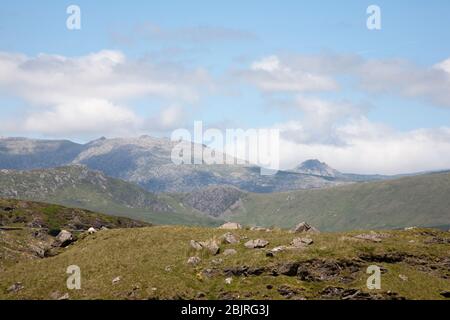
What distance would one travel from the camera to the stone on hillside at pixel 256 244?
87312 mm

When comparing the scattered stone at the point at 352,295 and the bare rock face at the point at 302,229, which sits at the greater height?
the bare rock face at the point at 302,229

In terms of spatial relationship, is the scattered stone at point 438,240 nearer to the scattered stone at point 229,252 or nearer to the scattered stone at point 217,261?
the scattered stone at point 229,252

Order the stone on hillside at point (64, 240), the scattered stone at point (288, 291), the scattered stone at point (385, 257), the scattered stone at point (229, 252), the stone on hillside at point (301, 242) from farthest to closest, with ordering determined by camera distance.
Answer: the stone on hillside at point (64, 240) < the stone on hillside at point (301, 242) < the scattered stone at point (229, 252) < the scattered stone at point (385, 257) < the scattered stone at point (288, 291)

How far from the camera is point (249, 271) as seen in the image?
3145 inches

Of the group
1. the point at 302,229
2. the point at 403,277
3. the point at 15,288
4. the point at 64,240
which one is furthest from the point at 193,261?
the point at 64,240

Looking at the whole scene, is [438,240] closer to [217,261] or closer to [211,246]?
[217,261]

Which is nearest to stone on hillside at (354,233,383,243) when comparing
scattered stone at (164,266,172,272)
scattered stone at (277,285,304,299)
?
scattered stone at (277,285,304,299)

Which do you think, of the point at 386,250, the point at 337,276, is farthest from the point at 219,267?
the point at 386,250

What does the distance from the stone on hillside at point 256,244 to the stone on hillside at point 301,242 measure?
14.0ft

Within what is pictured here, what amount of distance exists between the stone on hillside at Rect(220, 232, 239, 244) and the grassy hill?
35.5 inches

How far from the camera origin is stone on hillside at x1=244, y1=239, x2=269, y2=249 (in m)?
87.3

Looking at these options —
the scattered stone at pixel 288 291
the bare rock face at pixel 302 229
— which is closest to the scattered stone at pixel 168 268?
the scattered stone at pixel 288 291
